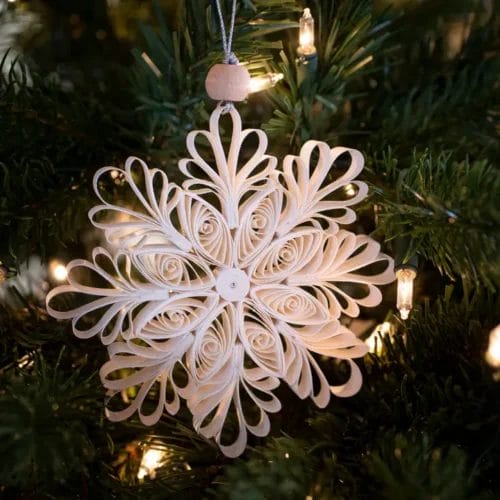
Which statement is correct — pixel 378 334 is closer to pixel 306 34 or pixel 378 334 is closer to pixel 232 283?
pixel 232 283

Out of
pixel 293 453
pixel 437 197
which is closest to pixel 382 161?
pixel 437 197

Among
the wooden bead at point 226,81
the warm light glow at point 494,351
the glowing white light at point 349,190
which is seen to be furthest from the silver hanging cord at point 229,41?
the warm light glow at point 494,351

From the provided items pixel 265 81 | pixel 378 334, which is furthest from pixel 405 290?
pixel 265 81

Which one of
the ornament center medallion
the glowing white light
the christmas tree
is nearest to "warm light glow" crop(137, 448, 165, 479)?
the christmas tree

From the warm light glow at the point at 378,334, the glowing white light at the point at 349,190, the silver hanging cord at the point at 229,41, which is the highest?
the silver hanging cord at the point at 229,41

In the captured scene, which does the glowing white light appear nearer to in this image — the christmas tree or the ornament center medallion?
the christmas tree

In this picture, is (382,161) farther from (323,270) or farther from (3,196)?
(3,196)

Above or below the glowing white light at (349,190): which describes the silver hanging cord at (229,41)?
above

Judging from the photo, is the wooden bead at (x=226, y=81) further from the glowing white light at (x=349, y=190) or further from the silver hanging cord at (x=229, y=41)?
the glowing white light at (x=349, y=190)
